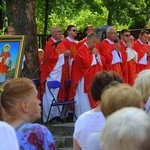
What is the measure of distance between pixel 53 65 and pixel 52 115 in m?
1.06

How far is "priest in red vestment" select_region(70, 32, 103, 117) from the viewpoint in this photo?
12.2m

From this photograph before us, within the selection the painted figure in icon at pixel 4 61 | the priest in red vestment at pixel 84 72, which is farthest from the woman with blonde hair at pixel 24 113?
the priest in red vestment at pixel 84 72

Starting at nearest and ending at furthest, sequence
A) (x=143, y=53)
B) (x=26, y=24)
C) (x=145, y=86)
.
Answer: (x=145, y=86), (x=26, y=24), (x=143, y=53)

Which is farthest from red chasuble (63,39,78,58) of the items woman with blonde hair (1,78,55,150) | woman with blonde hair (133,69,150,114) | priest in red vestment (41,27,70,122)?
woman with blonde hair (1,78,55,150)

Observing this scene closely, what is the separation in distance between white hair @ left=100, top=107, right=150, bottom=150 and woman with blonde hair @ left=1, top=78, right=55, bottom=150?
3.97 ft

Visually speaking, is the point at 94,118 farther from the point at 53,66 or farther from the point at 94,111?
the point at 53,66

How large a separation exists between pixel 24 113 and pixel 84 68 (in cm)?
825

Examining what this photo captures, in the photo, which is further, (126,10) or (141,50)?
(126,10)

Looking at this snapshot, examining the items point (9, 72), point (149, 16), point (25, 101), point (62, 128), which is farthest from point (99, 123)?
point (149, 16)

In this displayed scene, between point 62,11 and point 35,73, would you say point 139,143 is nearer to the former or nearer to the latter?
point 35,73

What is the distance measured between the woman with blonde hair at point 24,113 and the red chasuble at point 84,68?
801 cm

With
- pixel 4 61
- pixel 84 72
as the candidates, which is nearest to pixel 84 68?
pixel 84 72

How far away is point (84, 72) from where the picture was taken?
12438 mm

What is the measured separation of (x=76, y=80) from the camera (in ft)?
41.1
